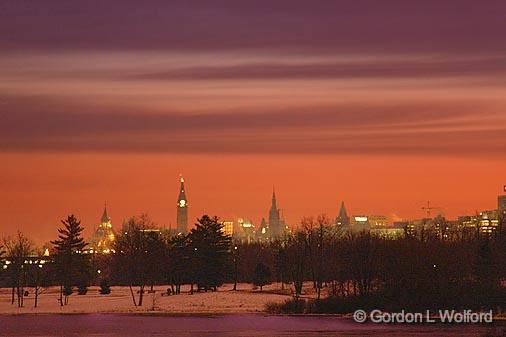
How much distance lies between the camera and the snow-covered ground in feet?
313

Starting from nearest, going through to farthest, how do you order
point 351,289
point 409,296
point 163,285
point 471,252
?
point 409,296, point 351,289, point 471,252, point 163,285

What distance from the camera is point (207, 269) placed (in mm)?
125625

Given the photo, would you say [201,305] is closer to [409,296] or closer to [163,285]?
[409,296]

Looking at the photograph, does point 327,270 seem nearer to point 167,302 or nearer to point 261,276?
point 261,276

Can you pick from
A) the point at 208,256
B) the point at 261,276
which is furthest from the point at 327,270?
the point at 208,256

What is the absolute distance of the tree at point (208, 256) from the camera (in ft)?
412

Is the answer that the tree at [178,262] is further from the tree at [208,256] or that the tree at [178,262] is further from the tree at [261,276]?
the tree at [261,276]

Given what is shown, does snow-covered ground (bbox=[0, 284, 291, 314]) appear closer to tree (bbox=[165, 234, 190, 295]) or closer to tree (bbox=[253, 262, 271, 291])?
tree (bbox=[253, 262, 271, 291])

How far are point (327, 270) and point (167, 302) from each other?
26.1m

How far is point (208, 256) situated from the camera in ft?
419

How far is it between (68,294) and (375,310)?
43.4 meters

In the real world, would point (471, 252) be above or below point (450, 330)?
above

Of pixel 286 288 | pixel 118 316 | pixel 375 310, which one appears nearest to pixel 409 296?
pixel 375 310

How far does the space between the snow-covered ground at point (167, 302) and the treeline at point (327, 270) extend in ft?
5.47
